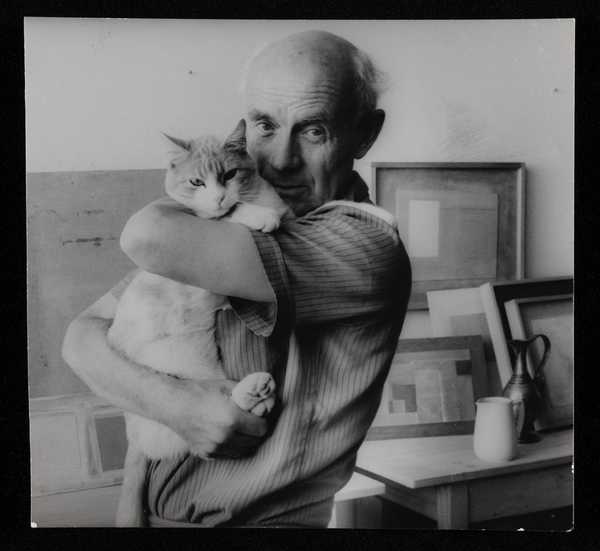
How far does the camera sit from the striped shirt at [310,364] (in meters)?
1.79

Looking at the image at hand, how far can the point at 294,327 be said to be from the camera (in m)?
1.80

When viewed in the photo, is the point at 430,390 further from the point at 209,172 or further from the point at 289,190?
the point at 209,172

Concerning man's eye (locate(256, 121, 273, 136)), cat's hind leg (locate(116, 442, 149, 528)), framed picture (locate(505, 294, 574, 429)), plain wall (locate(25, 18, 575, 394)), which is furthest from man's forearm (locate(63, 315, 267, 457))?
framed picture (locate(505, 294, 574, 429))

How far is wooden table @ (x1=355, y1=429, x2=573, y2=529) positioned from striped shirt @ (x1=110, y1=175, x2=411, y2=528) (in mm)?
98

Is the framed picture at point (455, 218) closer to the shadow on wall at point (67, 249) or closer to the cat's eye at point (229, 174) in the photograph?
the cat's eye at point (229, 174)

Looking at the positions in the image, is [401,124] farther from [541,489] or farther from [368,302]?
[541,489]

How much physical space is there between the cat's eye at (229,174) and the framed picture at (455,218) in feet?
1.11

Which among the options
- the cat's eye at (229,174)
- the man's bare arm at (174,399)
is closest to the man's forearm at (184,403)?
the man's bare arm at (174,399)

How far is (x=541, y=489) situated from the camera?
189 cm

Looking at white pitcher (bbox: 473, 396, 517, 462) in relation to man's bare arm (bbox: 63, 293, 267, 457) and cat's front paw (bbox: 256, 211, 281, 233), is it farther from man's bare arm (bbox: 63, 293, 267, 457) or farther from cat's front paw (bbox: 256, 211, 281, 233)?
cat's front paw (bbox: 256, 211, 281, 233)

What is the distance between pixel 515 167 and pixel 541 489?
0.78 metres

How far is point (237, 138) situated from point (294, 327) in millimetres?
456

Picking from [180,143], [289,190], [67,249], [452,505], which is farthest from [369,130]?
[452,505]
